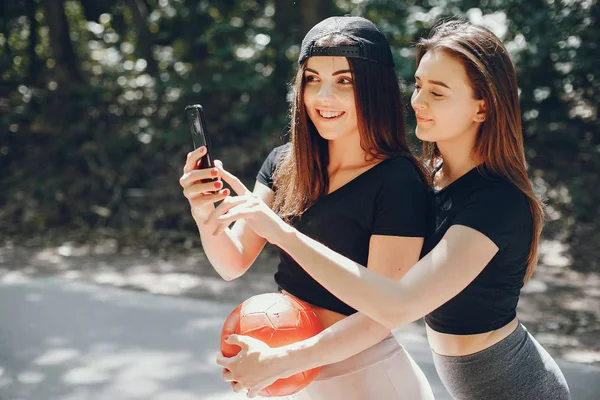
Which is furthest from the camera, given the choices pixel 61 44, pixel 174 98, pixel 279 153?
pixel 61 44

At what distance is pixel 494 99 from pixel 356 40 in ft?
1.16

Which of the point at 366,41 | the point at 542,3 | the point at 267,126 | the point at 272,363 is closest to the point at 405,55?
the point at 542,3

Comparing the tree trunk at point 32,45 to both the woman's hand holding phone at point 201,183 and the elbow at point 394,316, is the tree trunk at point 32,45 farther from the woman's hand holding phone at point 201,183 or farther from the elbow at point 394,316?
the elbow at point 394,316

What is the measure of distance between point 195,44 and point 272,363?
7731 millimetres

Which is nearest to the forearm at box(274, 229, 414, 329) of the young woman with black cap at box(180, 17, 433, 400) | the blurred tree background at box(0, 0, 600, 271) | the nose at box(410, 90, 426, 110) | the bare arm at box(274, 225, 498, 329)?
the bare arm at box(274, 225, 498, 329)

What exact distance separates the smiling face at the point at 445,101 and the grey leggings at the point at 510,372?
52cm

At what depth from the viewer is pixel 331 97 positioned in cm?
160

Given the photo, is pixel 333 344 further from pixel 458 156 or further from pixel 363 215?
pixel 458 156

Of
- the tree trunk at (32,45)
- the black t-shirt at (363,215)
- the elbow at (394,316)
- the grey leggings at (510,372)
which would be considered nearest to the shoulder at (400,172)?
the black t-shirt at (363,215)

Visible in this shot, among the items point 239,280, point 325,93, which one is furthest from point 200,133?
point 239,280

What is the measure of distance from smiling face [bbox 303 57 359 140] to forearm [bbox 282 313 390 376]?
467 millimetres

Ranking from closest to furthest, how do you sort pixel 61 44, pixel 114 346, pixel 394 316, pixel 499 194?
1. pixel 394 316
2. pixel 499 194
3. pixel 114 346
4. pixel 61 44

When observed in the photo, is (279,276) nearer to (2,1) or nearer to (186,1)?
(186,1)

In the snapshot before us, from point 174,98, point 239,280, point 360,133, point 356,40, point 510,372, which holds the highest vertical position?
point 174,98
